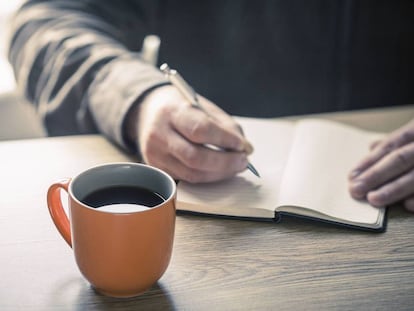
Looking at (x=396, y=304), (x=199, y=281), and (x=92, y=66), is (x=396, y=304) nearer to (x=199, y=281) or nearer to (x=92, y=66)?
(x=199, y=281)

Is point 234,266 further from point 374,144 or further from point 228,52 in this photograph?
point 228,52

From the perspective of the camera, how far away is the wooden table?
2.10 feet

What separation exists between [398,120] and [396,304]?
21.7 inches

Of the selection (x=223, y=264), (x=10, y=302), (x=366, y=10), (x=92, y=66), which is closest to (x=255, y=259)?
(x=223, y=264)

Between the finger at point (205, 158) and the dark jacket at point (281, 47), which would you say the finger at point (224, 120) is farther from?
the dark jacket at point (281, 47)

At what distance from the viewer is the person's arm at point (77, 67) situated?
1.00 metres

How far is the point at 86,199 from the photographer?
0.64 m

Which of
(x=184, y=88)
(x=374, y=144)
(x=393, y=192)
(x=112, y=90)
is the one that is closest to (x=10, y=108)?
(x=112, y=90)

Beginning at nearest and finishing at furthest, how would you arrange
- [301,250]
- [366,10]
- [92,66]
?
[301,250] < [92,66] < [366,10]

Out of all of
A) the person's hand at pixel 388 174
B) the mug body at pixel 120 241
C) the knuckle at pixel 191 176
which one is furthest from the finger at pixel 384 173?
the mug body at pixel 120 241

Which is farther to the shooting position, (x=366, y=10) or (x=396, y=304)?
(x=366, y=10)

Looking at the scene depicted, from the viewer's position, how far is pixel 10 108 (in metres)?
1.96

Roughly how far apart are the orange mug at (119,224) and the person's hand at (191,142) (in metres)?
0.18

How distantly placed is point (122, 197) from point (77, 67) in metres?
0.51
